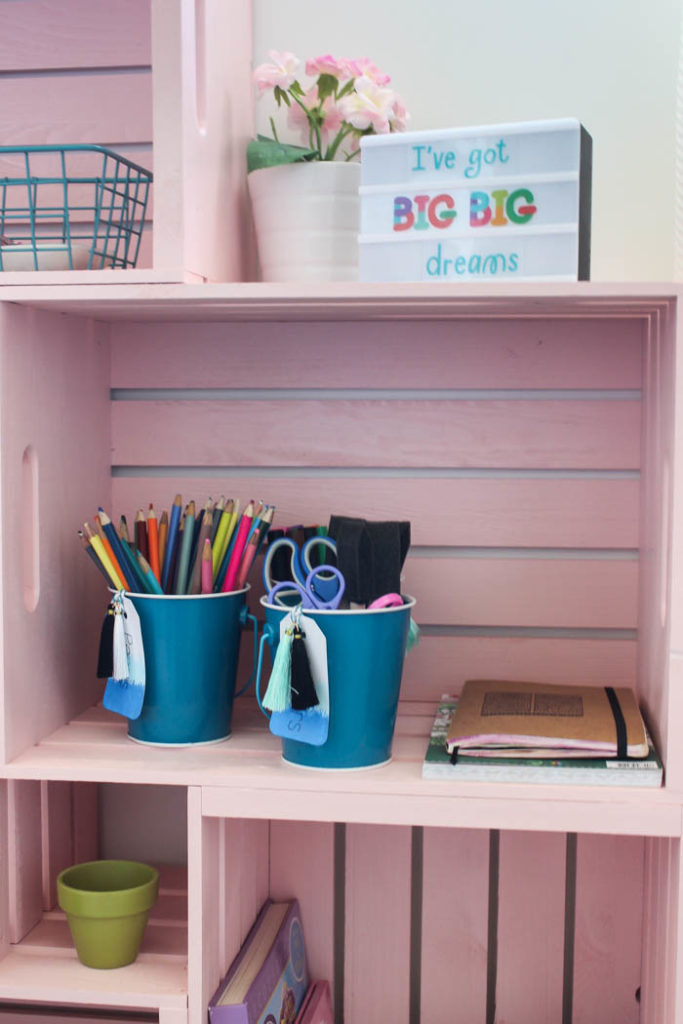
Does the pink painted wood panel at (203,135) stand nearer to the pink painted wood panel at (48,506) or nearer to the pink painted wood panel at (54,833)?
the pink painted wood panel at (48,506)

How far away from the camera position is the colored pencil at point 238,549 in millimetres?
1312

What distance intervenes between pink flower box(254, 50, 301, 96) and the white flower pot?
11cm

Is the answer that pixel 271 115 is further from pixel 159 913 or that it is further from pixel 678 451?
pixel 159 913

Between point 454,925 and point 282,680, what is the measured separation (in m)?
0.57

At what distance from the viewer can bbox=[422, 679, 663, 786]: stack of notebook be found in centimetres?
117

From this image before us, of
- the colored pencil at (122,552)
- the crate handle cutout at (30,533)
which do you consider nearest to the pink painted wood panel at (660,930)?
the colored pencil at (122,552)

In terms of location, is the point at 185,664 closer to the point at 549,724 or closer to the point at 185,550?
the point at 185,550

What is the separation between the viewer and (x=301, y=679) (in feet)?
3.83

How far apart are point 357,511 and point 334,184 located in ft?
1.42

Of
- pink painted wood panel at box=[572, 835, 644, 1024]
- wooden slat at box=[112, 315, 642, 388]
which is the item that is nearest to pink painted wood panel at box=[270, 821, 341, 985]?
pink painted wood panel at box=[572, 835, 644, 1024]

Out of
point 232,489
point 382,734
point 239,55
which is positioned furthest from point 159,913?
point 239,55

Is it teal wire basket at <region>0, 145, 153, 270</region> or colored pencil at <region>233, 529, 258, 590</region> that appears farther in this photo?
teal wire basket at <region>0, 145, 153, 270</region>

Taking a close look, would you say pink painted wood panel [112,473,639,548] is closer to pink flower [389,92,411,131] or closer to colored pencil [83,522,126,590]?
colored pencil [83,522,126,590]

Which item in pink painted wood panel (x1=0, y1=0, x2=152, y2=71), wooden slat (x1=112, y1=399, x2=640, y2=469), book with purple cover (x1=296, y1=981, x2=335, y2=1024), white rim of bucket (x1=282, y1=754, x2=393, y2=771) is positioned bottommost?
book with purple cover (x1=296, y1=981, x2=335, y2=1024)
